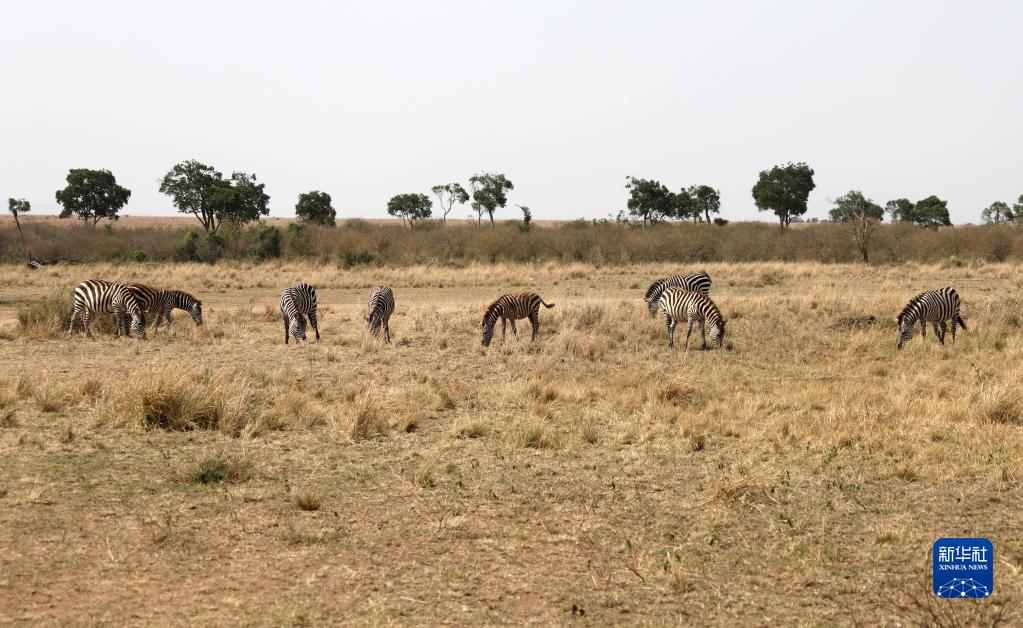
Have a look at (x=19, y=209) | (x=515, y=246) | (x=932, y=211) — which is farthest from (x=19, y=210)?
(x=932, y=211)

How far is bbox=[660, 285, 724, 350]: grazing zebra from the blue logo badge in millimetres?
10297

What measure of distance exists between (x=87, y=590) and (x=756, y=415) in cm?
784

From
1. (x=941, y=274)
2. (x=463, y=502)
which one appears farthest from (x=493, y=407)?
(x=941, y=274)

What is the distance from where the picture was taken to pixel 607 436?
32.3ft

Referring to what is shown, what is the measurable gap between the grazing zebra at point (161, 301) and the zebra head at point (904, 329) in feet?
51.9

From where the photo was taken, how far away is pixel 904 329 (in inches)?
650

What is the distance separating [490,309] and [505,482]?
926 centimetres

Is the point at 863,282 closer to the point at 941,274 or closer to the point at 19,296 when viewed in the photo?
the point at 941,274

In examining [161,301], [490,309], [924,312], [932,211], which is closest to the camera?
[924,312]

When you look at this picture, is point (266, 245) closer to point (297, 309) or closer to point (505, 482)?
point (297, 309)

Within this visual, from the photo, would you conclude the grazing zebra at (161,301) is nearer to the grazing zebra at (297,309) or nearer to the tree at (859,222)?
the grazing zebra at (297,309)

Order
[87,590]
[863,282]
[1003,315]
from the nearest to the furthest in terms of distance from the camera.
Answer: [87,590], [1003,315], [863,282]

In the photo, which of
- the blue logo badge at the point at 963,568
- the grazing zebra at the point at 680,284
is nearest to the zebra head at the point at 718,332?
the grazing zebra at the point at 680,284

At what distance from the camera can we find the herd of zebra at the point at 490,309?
16672mm
